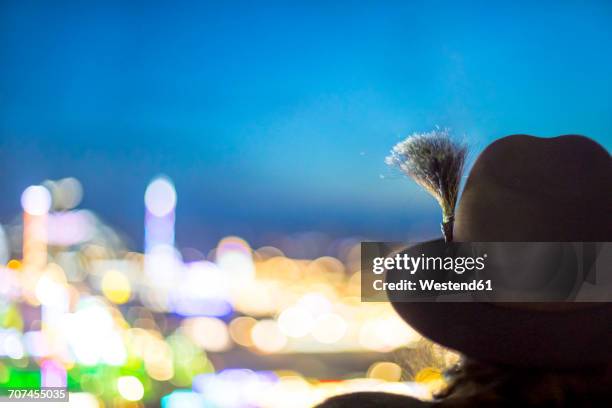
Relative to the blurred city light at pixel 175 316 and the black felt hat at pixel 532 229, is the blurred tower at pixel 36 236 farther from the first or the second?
the black felt hat at pixel 532 229

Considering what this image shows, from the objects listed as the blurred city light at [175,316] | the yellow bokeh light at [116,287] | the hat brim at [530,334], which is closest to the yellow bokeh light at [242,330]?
the blurred city light at [175,316]

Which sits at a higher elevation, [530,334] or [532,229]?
[532,229]

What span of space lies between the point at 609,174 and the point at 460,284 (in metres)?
0.22

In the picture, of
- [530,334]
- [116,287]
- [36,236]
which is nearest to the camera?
[530,334]

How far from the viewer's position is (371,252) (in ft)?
5.24

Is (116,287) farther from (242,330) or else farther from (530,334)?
(530,334)

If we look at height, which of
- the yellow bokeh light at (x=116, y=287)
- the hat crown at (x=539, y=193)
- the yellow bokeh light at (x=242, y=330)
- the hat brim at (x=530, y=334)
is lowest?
the hat brim at (x=530, y=334)

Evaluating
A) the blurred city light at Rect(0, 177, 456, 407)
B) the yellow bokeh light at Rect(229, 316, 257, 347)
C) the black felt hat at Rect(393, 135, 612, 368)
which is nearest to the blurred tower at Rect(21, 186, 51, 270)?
the blurred city light at Rect(0, 177, 456, 407)

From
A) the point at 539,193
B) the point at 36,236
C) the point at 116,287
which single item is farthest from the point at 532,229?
the point at 116,287

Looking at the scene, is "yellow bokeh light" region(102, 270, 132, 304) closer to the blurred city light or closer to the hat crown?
the blurred city light

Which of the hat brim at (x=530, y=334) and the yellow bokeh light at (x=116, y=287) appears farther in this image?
the yellow bokeh light at (x=116, y=287)

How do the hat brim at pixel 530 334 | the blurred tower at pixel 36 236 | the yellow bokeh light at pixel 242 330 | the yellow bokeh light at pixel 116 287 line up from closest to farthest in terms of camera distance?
the hat brim at pixel 530 334 < the blurred tower at pixel 36 236 < the yellow bokeh light at pixel 242 330 < the yellow bokeh light at pixel 116 287

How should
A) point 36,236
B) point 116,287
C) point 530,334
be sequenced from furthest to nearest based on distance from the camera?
point 116,287 → point 36,236 → point 530,334

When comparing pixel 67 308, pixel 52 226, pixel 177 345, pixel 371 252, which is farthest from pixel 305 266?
pixel 371 252
